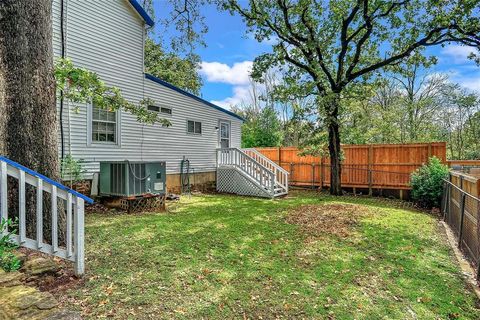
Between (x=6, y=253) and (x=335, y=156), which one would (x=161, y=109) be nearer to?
(x=335, y=156)

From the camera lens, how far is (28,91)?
3447mm

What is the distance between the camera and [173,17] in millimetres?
10438

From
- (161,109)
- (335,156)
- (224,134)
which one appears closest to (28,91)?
(161,109)

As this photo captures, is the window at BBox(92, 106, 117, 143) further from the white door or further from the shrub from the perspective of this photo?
the shrub

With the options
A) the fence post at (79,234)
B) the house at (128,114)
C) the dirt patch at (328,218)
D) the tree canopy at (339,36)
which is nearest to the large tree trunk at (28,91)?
the fence post at (79,234)

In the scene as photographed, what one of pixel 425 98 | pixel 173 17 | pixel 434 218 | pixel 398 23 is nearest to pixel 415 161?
pixel 434 218

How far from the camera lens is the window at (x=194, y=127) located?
11.5 metres

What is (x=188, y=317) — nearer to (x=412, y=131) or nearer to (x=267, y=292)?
(x=267, y=292)

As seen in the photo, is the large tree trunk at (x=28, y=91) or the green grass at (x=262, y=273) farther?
the large tree trunk at (x=28, y=91)

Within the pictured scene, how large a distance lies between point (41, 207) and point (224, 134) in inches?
423

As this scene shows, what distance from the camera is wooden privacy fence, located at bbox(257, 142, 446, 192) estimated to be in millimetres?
11038

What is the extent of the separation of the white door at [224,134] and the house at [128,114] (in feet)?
1.00

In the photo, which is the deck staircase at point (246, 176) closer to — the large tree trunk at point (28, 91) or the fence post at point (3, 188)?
the large tree trunk at point (28, 91)

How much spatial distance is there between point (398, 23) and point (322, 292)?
35.7 feet
